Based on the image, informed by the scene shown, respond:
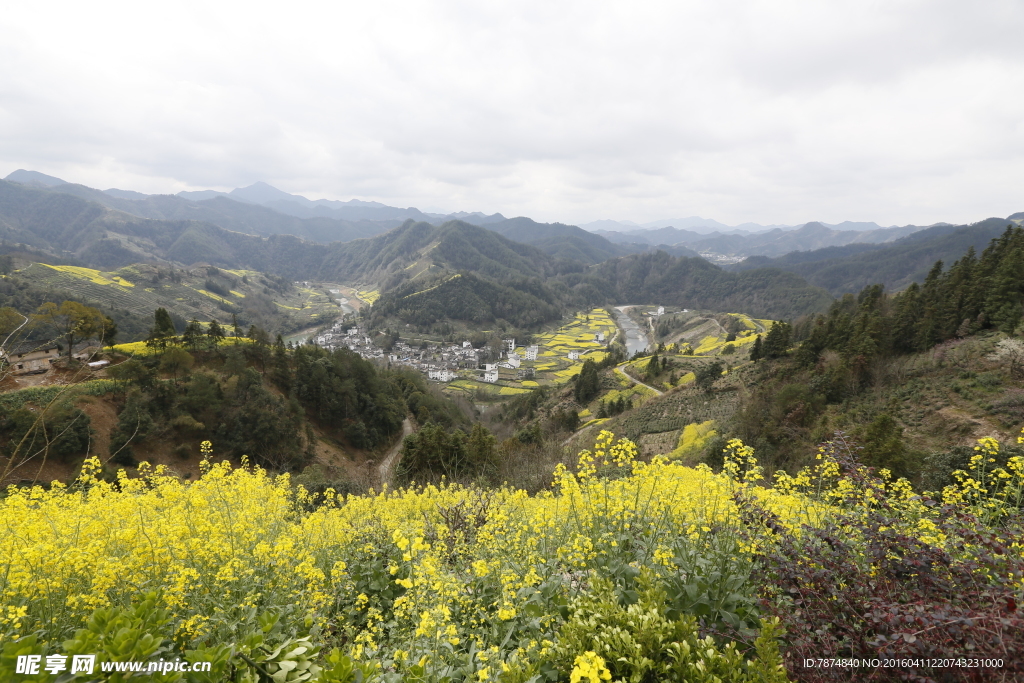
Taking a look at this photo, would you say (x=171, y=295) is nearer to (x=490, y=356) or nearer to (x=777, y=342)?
(x=490, y=356)

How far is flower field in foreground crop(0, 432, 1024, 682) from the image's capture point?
330cm

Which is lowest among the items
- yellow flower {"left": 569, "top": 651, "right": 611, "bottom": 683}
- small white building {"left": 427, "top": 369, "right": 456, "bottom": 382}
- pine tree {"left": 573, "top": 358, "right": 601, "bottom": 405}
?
small white building {"left": 427, "top": 369, "right": 456, "bottom": 382}

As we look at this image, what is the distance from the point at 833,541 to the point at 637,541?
2.03 metres

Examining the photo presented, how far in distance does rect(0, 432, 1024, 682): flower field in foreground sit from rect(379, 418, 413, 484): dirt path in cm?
2959

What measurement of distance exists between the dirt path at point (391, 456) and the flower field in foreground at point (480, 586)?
29592mm

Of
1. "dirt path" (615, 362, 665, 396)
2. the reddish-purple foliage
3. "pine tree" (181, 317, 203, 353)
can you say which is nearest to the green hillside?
"pine tree" (181, 317, 203, 353)

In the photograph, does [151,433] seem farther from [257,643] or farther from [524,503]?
[257,643]

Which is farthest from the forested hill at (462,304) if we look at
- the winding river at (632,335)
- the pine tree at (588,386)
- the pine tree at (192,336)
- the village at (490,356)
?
the pine tree at (192,336)

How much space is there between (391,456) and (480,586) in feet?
140

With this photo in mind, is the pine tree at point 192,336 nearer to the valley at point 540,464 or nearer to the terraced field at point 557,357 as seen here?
the valley at point 540,464

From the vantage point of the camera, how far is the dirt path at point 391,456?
38588 mm

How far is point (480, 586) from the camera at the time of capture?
5523mm

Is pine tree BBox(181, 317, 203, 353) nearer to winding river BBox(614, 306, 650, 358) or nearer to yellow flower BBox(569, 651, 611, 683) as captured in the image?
yellow flower BBox(569, 651, 611, 683)

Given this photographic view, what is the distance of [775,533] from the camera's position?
14.9ft
